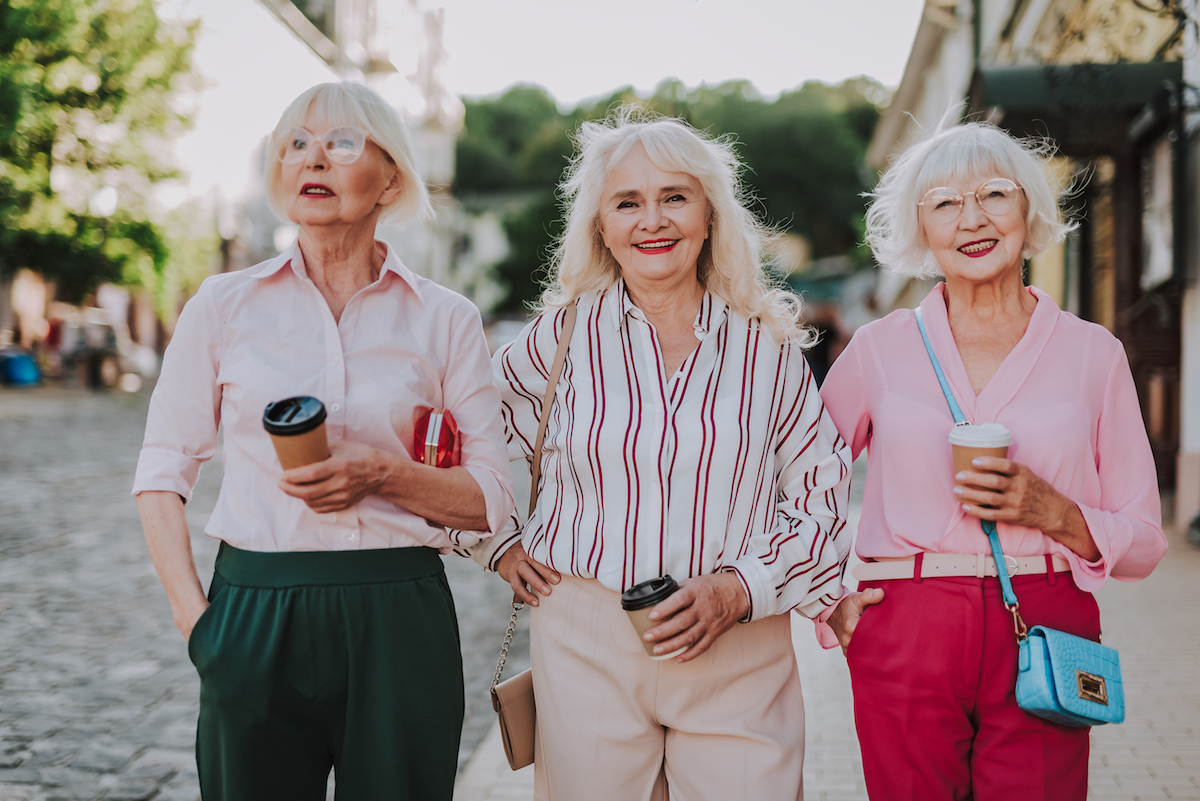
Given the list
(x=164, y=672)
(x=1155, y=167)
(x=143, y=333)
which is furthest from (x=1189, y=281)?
(x=143, y=333)

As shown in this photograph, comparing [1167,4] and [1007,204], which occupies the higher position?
[1167,4]

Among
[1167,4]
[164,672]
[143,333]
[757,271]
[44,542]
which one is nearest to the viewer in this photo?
[757,271]

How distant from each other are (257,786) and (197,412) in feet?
2.59

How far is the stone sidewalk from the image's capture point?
11.9 feet

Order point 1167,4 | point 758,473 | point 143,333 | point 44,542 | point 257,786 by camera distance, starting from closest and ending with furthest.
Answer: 1. point 257,786
2. point 758,473
3. point 1167,4
4. point 44,542
5. point 143,333

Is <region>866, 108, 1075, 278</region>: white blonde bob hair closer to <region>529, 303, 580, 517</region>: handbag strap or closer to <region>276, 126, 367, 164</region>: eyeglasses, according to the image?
<region>529, 303, 580, 517</region>: handbag strap

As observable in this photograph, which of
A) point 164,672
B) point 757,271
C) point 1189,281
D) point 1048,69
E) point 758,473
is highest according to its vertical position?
point 1048,69

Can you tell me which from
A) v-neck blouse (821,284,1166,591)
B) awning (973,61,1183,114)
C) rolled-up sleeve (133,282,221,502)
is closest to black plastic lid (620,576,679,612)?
v-neck blouse (821,284,1166,591)

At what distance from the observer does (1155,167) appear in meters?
8.02

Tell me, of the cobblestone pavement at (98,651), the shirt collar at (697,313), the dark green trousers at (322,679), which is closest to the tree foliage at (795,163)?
the cobblestone pavement at (98,651)

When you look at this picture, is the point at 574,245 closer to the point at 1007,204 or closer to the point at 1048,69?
the point at 1007,204

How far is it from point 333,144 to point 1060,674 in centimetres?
189

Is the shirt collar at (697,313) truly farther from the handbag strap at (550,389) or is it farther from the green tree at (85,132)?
the green tree at (85,132)

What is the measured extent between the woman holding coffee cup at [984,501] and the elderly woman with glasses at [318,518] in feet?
3.06
